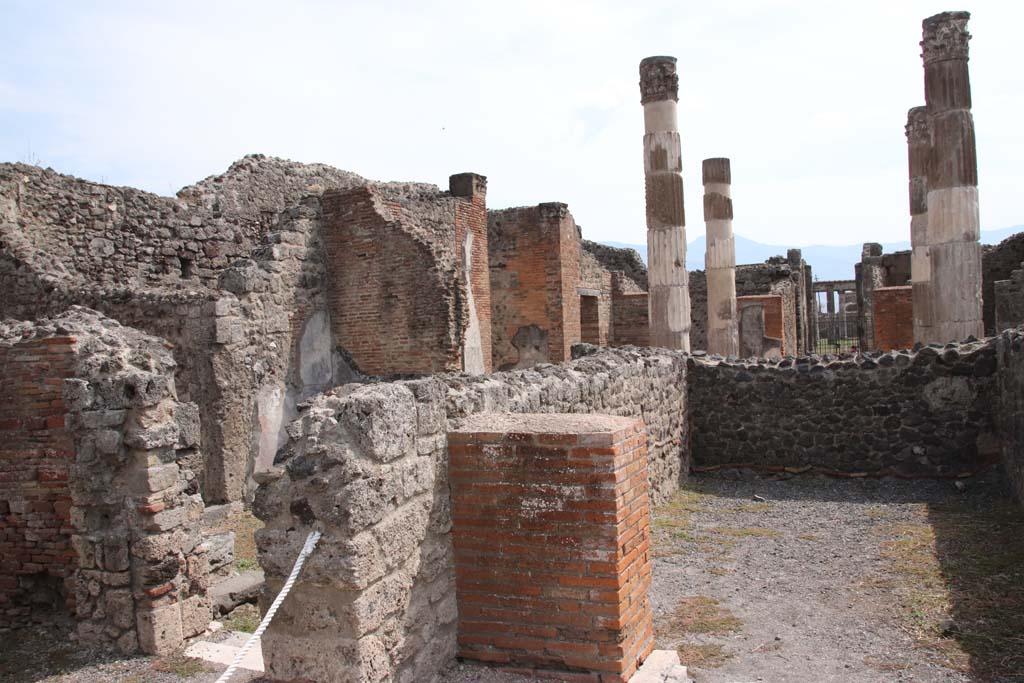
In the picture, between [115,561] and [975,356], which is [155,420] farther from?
[975,356]

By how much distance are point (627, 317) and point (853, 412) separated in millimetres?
12993

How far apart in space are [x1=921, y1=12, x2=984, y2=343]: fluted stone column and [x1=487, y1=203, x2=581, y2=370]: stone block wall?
7.89m

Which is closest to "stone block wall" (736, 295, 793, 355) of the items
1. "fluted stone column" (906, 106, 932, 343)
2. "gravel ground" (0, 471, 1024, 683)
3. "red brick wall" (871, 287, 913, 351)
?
"red brick wall" (871, 287, 913, 351)

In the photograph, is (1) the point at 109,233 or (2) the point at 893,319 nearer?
(1) the point at 109,233

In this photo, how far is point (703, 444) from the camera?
10.5 m

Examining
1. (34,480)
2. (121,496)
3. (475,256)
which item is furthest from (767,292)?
(34,480)

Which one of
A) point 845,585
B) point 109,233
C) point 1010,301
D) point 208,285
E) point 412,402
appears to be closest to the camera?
point 412,402

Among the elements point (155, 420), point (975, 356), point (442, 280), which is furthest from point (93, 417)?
point (975, 356)

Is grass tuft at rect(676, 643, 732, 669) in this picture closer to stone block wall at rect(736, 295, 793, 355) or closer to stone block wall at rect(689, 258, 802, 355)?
stone block wall at rect(736, 295, 793, 355)

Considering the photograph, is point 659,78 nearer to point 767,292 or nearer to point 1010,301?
point 1010,301

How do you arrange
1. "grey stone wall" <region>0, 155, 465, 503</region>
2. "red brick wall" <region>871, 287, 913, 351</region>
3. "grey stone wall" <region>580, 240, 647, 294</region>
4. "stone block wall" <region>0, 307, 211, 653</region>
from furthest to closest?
"grey stone wall" <region>580, 240, 647, 294</region> → "red brick wall" <region>871, 287, 913, 351</region> → "grey stone wall" <region>0, 155, 465, 503</region> → "stone block wall" <region>0, 307, 211, 653</region>

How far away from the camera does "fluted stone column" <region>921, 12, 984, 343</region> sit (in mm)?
11570

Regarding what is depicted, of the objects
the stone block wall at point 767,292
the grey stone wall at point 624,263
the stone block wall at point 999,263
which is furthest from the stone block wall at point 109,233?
the stone block wall at point 999,263

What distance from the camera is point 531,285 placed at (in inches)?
731
